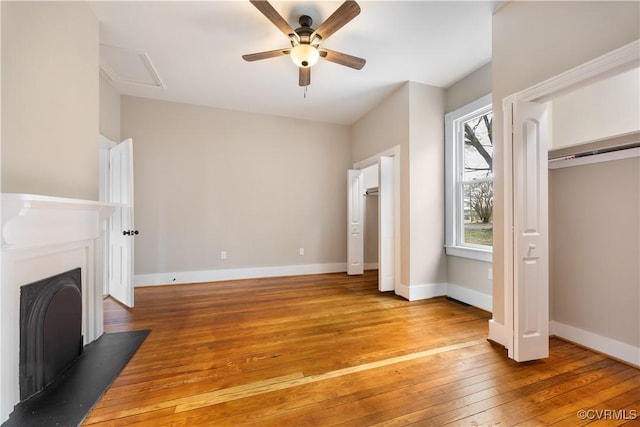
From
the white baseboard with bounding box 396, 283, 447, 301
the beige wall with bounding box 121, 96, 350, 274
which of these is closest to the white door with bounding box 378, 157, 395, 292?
the white baseboard with bounding box 396, 283, 447, 301

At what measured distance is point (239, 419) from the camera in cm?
137

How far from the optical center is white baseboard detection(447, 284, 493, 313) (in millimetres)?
2914

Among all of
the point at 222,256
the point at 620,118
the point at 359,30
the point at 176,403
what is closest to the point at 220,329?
the point at 176,403

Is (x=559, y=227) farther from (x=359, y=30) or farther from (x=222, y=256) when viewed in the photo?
(x=222, y=256)

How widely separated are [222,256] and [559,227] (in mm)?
4377

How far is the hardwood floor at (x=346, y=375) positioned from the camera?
1404 mm

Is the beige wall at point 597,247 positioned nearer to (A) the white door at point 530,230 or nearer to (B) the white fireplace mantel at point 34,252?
(A) the white door at point 530,230

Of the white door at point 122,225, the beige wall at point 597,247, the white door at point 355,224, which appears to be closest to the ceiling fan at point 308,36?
the white door at point 122,225

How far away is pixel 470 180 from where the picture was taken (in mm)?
3277

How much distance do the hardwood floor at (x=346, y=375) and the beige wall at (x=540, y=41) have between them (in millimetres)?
580

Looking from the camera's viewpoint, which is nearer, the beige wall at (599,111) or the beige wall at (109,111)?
the beige wall at (599,111)

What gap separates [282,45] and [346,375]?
3.11 metres

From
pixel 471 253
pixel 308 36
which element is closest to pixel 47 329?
pixel 308 36

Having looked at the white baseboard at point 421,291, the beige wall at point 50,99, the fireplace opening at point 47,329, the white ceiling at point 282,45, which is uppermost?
the white ceiling at point 282,45
